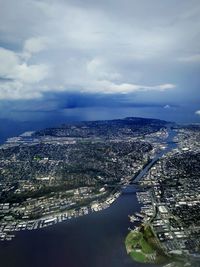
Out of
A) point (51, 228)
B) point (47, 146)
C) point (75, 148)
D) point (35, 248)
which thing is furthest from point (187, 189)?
point (47, 146)

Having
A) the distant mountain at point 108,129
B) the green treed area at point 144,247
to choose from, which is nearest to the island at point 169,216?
the green treed area at point 144,247

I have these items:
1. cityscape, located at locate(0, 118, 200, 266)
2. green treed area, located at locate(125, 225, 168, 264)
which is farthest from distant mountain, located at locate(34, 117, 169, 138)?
green treed area, located at locate(125, 225, 168, 264)

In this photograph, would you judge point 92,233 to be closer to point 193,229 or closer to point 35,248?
point 35,248

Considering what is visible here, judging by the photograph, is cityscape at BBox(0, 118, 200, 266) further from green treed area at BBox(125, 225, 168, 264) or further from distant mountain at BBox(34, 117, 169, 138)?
distant mountain at BBox(34, 117, 169, 138)

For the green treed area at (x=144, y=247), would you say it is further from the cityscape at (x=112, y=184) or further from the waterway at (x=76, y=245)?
the waterway at (x=76, y=245)

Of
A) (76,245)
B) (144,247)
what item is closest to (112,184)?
(76,245)
